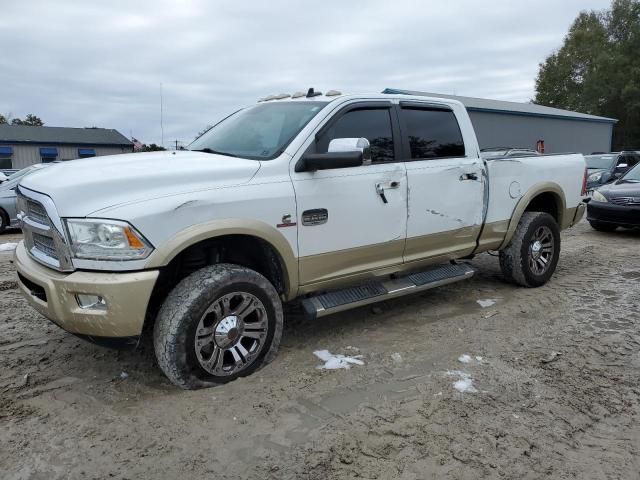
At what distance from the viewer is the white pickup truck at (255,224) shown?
120 inches

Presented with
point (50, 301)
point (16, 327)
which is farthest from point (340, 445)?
point (16, 327)

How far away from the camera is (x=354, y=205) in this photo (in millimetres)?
3973

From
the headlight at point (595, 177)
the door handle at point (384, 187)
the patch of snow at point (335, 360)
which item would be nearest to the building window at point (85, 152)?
the headlight at point (595, 177)

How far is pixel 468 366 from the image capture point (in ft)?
12.4

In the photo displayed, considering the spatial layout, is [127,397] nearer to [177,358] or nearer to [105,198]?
[177,358]

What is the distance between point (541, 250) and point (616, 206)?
4.66m

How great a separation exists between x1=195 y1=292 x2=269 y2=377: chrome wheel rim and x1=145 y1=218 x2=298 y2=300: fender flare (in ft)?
1.14

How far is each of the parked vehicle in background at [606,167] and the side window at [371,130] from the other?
11.3 metres

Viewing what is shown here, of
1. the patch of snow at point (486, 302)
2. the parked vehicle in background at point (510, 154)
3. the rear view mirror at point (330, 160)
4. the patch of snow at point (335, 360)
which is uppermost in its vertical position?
the rear view mirror at point (330, 160)

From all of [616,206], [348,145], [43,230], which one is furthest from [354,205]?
[616,206]

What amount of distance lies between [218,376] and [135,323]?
2.21 ft

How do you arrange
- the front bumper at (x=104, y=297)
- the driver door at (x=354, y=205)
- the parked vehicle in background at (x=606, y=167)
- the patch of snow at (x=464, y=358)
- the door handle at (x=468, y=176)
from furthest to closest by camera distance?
1. the parked vehicle in background at (x=606, y=167)
2. the door handle at (x=468, y=176)
3. the patch of snow at (x=464, y=358)
4. the driver door at (x=354, y=205)
5. the front bumper at (x=104, y=297)

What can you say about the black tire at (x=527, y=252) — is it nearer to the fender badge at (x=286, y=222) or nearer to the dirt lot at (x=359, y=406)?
the dirt lot at (x=359, y=406)

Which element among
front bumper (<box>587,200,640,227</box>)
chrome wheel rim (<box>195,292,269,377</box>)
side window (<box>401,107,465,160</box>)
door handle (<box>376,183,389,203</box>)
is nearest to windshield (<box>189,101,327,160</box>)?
door handle (<box>376,183,389,203</box>)
